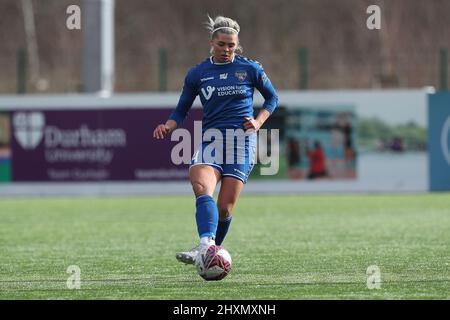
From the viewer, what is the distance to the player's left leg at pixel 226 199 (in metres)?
8.33

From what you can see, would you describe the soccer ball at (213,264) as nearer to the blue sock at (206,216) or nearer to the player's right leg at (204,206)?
the player's right leg at (204,206)

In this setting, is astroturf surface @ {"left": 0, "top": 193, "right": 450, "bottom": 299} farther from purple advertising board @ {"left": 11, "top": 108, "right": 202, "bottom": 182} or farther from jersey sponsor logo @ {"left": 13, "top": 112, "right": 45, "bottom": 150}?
jersey sponsor logo @ {"left": 13, "top": 112, "right": 45, "bottom": 150}

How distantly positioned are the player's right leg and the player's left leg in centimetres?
9

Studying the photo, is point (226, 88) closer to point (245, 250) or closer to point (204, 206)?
point (204, 206)

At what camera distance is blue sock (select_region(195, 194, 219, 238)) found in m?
7.94

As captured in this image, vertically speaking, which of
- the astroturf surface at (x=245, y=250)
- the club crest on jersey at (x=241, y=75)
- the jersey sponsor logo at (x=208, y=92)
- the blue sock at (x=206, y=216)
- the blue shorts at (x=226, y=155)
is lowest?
the astroturf surface at (x=245, y=250)

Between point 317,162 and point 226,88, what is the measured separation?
13.6 m

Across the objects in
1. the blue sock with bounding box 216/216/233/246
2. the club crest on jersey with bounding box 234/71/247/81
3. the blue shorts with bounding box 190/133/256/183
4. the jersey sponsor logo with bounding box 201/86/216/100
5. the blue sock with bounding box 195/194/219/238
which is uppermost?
the club crest on jersey with bounding box 234/71/247/81

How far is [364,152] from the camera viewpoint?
21.9 metres

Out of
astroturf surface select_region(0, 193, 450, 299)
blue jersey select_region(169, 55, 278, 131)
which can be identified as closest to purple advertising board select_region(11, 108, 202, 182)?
astroturf surface select_region(0, 193, 450, 299)

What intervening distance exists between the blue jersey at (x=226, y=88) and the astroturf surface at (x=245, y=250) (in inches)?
44.2

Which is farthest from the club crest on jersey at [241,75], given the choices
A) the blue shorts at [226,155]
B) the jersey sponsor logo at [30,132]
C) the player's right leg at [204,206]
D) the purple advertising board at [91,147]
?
the jersey sponsor logo at [30,132]
